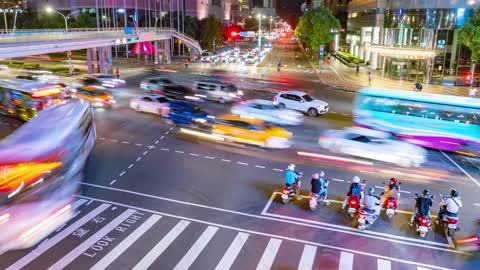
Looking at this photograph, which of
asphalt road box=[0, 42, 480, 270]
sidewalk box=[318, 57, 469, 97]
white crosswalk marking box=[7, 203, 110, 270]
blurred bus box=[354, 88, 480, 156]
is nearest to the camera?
white crosswalk marking box=[7, 203, 110, 270]

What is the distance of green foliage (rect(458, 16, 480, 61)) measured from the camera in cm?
4184

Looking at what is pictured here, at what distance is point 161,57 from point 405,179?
60.1 meters

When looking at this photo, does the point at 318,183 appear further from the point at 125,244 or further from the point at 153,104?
the point at 153,104

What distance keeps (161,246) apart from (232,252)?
2355 millimetres

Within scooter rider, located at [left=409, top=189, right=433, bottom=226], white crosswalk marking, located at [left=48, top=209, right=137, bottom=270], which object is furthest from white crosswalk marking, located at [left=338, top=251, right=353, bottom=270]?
white crosswalk marking, located at [left=48, top=209, right=137, bottom=270]

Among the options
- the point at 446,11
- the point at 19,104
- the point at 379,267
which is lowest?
the point at 379,267

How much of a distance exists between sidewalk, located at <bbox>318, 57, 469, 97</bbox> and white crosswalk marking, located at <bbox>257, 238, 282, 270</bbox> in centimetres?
3432

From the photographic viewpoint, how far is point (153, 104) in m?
32.8

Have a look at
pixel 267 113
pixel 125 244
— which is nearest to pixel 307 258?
pixel 125 244

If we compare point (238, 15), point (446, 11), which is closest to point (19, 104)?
point (446, 11)

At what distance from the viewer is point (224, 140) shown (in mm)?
26250

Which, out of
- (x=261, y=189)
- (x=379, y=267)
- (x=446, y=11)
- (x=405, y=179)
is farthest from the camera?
(x=446, y=11)

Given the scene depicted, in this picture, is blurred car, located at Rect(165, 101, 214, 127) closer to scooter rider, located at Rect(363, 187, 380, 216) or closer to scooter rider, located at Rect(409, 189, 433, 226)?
scooter rider, located at Rect(363, 187, 380, 216)

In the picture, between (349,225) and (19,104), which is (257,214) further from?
(19,104)
